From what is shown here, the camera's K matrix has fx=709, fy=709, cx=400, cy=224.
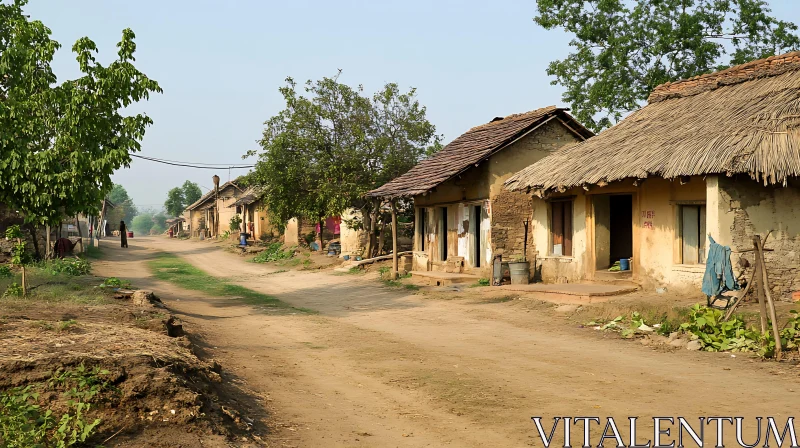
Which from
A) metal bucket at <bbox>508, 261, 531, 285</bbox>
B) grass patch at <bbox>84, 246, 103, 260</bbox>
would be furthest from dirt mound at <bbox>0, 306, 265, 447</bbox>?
grass patch at <bbox>84, 246, 103, 260</bbox>

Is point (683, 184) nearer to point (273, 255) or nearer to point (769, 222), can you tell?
point (769, 222)

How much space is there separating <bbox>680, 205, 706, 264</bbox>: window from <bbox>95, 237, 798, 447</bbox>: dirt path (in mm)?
3134

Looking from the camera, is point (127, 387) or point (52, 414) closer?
point (52, 414)

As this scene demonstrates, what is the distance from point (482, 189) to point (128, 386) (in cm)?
1521

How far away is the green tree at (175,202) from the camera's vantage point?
81312 millimetres

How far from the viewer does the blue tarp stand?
37.7 ft

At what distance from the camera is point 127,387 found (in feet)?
18.4

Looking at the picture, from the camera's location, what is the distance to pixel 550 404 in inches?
271

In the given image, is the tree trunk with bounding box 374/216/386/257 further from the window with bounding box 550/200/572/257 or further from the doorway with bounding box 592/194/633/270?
the doorway with bounding box 592/194/633/270

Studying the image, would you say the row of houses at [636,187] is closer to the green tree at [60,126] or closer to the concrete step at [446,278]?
the concrete step at [446,278]

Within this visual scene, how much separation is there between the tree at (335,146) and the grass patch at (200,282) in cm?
442

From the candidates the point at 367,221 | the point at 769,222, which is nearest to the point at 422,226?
the point at 367,221

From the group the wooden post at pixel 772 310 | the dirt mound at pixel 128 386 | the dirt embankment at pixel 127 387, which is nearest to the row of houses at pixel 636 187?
the wooden post at pixel 772 310

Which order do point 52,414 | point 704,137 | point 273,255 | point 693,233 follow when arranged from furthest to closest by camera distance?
point 273,255 < point 693,233 < point 704,137 < point 52,414
